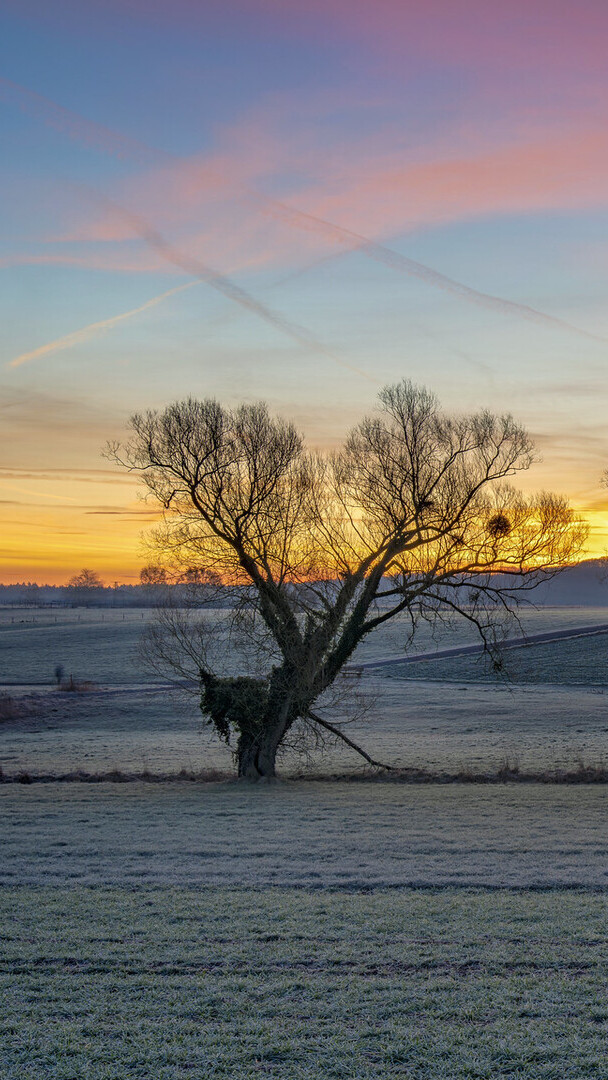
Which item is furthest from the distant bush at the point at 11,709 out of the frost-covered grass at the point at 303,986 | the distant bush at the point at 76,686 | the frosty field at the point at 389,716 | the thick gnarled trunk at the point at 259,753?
the frost-covered grass at the point at 303,986

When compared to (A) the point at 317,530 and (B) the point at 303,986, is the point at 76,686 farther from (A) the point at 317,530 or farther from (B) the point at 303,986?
(B) the point at 303,986

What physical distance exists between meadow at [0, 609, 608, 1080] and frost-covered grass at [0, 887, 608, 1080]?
2 centimetres

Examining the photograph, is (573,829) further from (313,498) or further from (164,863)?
(313,498)

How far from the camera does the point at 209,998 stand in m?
7.68

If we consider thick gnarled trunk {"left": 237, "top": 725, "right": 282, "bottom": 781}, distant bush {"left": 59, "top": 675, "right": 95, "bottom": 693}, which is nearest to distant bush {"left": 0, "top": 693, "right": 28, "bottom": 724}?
distant bush {"left": 59, "top": 675, "right": 95, "bottom": 693}

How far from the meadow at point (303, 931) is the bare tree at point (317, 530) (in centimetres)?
399

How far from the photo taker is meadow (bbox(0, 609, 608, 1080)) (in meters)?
6.69

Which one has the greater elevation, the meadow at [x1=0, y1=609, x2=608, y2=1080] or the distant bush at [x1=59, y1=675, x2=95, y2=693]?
the meadow at [x1=0, y1=609, x2=608, y2=1080]

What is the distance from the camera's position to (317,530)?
84.4ft

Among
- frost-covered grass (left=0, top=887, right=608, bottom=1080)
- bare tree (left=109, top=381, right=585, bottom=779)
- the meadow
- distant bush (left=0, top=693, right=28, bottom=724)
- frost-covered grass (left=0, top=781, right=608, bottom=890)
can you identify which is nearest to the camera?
frost-covered grass (left=0, top=887, right=608, bottom=1080)

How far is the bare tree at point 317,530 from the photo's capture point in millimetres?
25031

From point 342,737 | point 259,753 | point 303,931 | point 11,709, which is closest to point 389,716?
point 342,737

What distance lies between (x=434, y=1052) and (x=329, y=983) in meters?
1.61

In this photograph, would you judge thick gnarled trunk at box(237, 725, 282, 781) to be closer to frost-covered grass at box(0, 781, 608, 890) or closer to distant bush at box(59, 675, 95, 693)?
frost-covered grass at box(0, 781, 608, 890)
